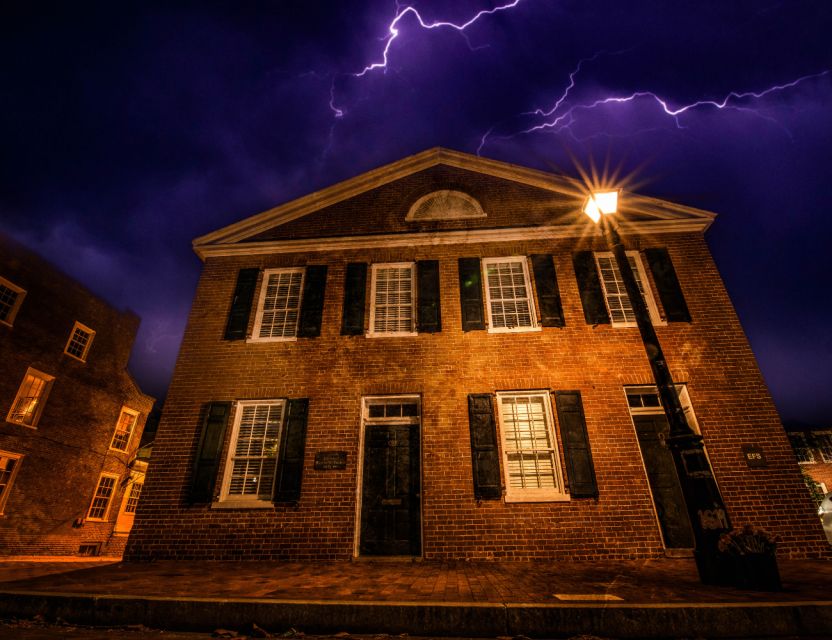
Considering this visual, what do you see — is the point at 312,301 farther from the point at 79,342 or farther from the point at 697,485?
the point at 79,342

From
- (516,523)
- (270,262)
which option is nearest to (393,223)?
(270,262)

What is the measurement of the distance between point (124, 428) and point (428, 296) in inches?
685

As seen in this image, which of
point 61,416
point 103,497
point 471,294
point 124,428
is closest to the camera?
point 471,294

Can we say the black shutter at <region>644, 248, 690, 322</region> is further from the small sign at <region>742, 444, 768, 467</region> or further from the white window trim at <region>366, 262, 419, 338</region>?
the white window trim at <region>366, 262, 419, 338</region>

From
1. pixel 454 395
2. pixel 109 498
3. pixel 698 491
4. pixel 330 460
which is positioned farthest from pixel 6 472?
pixel 698 491

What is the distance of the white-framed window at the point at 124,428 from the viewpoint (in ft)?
57.6

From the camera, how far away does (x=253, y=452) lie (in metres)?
7.70

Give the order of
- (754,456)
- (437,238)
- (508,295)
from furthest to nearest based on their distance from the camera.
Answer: (437,238) < (508,295) < (754,456)

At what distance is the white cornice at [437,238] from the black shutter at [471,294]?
2.37ft

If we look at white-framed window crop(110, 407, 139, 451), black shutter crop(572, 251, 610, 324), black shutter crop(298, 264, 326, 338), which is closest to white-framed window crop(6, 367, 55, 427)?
white-framed window crop(110, 407, 139, 451)

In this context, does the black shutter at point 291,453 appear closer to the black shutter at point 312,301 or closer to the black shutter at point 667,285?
the black shutter at point 312,301

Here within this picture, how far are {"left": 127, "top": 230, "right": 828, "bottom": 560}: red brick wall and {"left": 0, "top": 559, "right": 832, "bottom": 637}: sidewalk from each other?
6.17ft

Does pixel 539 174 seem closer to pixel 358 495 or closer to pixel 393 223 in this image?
pixel 393 223

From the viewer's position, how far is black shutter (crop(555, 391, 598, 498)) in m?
6.82
